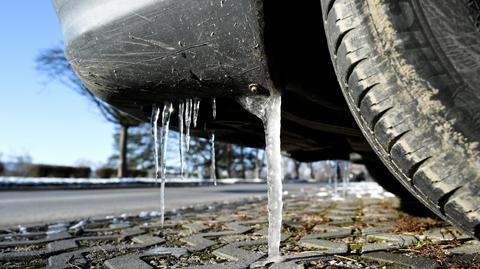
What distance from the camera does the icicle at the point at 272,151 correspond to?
138cm

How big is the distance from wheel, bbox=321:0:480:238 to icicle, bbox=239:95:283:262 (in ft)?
1.25

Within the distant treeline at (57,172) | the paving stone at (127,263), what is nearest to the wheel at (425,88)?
the paving stone at (127,263)

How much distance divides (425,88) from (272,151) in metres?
0.65

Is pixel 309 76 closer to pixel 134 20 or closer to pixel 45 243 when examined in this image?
pixel 134 20

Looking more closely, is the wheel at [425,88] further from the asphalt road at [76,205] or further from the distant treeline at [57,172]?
the distant treeline at [57,172]

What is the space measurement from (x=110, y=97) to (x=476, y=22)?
1.31 metres

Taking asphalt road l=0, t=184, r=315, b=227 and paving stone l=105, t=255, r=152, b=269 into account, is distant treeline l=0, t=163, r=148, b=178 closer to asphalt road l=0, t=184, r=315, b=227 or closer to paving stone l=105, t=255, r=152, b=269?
asphalt road l=0, t=184, r=315, b=227

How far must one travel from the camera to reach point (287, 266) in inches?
59.0

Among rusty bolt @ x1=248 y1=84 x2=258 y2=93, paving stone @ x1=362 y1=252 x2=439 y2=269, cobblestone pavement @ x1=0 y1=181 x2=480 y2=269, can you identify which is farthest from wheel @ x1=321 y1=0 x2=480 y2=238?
cobblestone pavement @ x1=0 y1=181 x2=480 y2=269

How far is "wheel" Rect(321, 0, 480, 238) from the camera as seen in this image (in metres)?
0.92

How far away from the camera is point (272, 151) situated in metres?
1.50

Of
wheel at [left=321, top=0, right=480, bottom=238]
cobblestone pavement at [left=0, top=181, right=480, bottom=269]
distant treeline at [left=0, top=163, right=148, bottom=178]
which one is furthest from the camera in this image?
distant treeline at [left=0, top=163, right=148, bottom=178]

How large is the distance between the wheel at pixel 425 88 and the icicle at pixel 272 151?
380 mm

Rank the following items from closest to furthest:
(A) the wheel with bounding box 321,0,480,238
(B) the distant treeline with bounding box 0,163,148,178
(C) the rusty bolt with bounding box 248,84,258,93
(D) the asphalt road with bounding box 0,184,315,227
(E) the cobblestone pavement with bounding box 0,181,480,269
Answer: (A) the wheel with bounding box 321,0,480,238 < (C) the rusty bolt with bounding box 248,84,258,93 < (E) the cobblestone pavement with bounding box 0,181,480,269 < (D) the asphalt road with bounding box 0,184,315,227 < (B) the distant treeline with bounding box 0,163,148,178
